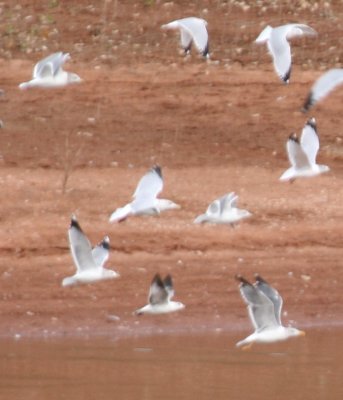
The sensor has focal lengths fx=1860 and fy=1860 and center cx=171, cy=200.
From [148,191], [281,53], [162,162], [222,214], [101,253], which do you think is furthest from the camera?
[162,162]

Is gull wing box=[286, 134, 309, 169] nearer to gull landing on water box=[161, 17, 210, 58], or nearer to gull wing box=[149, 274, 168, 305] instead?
gull landing on water box=[161, 17, 210, 58]

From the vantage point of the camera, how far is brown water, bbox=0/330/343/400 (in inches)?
469

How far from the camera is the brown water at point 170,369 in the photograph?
11.9 metres

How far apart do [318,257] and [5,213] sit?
2709 millimetres

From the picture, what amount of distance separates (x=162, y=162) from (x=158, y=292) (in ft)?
17.3

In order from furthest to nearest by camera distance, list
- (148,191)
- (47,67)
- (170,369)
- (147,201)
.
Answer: (47,67) < (148,191) < (147,201) < (170,369)

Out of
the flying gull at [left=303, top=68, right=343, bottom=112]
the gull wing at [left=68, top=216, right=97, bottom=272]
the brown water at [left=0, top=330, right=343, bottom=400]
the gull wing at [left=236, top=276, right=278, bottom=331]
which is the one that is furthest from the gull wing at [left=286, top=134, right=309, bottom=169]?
the gull wing at [left=68, top=216, right=97, bottom=272]

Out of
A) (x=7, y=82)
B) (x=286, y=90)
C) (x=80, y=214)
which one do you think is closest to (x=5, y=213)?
(x=80, y=214)

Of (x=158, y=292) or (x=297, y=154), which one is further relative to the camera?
(x=297, y=154)

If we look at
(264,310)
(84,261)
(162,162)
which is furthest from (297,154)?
(162,162)

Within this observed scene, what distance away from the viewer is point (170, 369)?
41.6 feet

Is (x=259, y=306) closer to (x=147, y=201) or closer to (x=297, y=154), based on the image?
(x=147, y=201)

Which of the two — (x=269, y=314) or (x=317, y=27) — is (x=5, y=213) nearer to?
(x=269, y=314)

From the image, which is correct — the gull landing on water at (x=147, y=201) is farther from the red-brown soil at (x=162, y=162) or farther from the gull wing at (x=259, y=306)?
the gull wing at (x=259, y=306)
